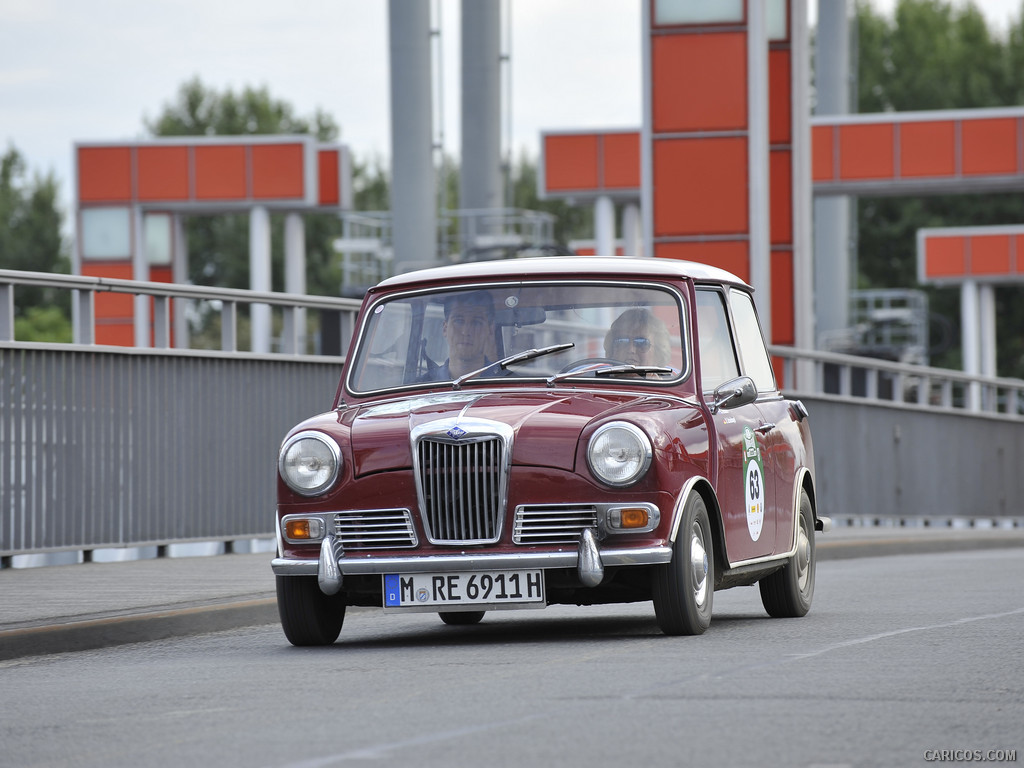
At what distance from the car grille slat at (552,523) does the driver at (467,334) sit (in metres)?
1.19

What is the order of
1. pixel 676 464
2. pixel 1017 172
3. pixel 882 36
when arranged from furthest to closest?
1. pixel 882 36
2. pixel 1017 172
3. pixel 676 464

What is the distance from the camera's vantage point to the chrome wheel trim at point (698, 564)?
912 cm

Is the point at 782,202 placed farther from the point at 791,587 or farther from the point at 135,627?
the point at 135,627

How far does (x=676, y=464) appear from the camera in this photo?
9008mm

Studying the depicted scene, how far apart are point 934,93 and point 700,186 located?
5665 centimetres

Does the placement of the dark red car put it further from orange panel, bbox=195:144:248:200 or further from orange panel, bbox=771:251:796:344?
orange panel, bbox=195:144:248:200

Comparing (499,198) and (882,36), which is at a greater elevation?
(882,36)

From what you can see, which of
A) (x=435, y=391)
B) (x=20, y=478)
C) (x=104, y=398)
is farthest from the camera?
(x=104, y=398)

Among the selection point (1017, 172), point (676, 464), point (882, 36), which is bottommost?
point (676, 464)

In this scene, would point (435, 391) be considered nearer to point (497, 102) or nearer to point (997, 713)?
point (997, 713)

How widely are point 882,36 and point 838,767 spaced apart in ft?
262

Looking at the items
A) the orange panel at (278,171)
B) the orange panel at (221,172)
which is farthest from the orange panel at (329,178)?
the orange panel at (221,172)

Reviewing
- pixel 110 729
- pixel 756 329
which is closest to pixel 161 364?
pixel 756 329

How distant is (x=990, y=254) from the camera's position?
2072 inches
